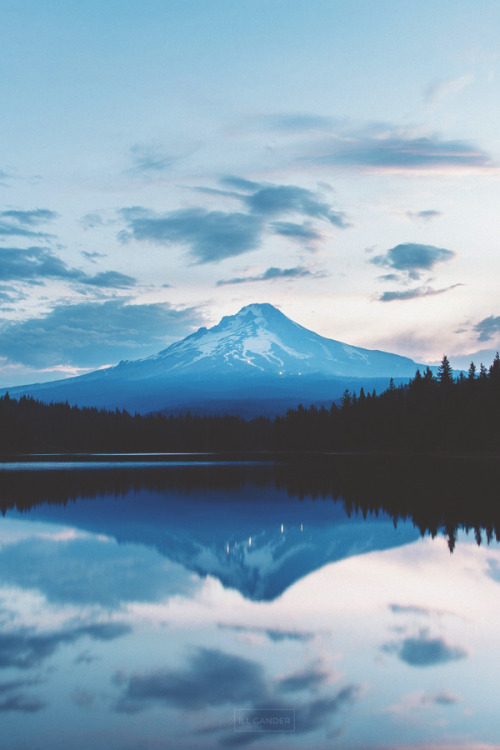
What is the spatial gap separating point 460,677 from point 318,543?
17.4 metres

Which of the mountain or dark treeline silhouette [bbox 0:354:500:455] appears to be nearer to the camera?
the mountain

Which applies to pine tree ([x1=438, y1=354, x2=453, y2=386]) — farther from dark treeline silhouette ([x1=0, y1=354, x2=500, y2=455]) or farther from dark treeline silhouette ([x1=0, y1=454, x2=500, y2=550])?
dark treeline silhouette ([x1=0, y1=454, x2=500, y2=550])

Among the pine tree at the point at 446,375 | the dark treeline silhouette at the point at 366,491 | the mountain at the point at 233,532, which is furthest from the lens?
the pine tree at the point at 446,375

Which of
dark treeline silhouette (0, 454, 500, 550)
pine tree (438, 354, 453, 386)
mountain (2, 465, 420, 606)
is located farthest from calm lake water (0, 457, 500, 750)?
pine tree (438, 354, 453, 386)

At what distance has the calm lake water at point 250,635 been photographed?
10.9 m

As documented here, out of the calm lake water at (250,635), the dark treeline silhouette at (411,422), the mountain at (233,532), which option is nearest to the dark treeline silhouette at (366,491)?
the calm lake water at (250,635)

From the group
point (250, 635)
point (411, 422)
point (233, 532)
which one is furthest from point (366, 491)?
point (411, 422)

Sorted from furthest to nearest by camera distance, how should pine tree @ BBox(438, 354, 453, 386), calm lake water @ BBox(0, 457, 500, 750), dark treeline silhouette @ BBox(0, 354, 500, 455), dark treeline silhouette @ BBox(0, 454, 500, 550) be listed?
pine tree @ BBox(438, 354, 453, 386) < dark treeline silhouette @ BBox(0, 354, 500, 455) < dark treeline silhouette @ BBox(0, 454, 500, 550) < calm lake water @ BBox(0, 457, 500, 750)

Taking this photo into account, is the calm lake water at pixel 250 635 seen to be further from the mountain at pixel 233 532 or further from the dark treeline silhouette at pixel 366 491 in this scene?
the dark treeline silhouette at pixel 366 491

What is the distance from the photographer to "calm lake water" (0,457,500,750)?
1086 centimetres

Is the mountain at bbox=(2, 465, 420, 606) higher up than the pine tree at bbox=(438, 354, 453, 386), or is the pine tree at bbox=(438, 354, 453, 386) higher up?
the pine tree at bbox=(438, 354, 453, 386)

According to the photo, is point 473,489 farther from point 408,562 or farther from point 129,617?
point 129,617

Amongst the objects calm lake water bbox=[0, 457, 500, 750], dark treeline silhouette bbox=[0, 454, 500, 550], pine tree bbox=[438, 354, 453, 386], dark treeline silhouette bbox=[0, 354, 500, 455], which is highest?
pine tree bbox=[438, 354, 453, 386]

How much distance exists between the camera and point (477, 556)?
26.5m
